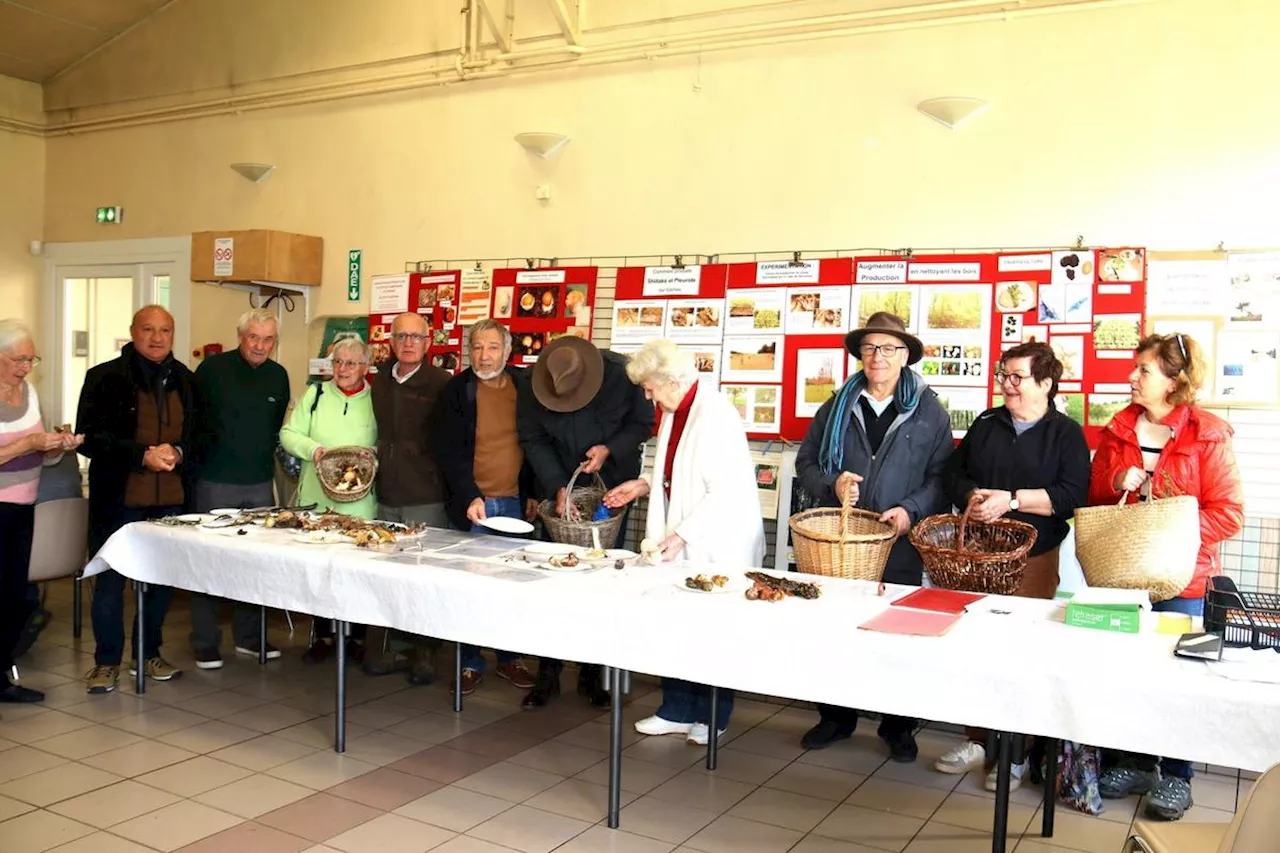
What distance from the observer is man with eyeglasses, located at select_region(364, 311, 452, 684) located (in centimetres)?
A: 502

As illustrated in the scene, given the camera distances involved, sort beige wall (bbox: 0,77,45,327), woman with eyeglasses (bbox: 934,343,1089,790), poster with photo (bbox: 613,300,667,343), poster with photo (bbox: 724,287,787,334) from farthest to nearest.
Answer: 1. beige wall (bbox: 0,77,45,327)
2. poster with photo (bbox: 613,300,667,343)
3. poster with photo (bbox: 724,287,787,334)
4. woman with eyeglasses (bbox: 934,343,1089,790)

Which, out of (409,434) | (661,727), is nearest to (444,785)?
(661,727)

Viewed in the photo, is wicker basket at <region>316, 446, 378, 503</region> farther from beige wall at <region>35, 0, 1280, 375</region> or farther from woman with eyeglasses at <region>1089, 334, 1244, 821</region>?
woman with eyeglasses at <region>1089, 334, 1244, 821</region>

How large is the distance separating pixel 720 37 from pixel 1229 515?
10.8ft

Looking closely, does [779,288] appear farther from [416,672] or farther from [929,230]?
[416,672]

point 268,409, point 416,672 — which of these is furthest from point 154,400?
point 416,672

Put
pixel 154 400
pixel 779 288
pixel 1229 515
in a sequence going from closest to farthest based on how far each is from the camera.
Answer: pixel 1229 515, pixel 154 400, pixel 779 288

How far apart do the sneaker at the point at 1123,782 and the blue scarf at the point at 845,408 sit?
1448mm

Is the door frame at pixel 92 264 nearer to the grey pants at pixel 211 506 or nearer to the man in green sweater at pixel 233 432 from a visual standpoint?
the man in green sweater at pixel 233 432

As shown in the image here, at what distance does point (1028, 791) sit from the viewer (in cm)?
387

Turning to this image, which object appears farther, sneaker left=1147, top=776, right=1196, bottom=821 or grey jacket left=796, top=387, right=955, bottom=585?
grey jacket left=796, top=387, right=955, bottom=585

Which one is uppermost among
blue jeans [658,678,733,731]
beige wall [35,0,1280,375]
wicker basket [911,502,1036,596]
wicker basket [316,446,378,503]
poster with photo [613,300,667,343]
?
beige wall [35,0,1280,375]

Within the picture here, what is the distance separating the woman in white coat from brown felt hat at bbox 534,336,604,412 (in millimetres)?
598

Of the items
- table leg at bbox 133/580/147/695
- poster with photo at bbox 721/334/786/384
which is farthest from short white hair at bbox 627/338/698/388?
table leg at bbox 133/580/147/695
